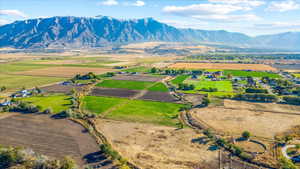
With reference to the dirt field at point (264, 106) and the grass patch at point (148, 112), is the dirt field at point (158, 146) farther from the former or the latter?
the dirt field at point (264, 106)

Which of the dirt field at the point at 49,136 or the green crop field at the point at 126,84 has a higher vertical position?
the green crop field at the point at 126,84

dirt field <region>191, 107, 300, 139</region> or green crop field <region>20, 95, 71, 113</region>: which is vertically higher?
green crop field <region>20, 95, 71, 113</region>

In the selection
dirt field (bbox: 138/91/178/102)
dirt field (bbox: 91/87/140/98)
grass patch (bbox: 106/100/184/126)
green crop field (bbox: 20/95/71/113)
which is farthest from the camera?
dirt field (bbox: 91/87/140/98)

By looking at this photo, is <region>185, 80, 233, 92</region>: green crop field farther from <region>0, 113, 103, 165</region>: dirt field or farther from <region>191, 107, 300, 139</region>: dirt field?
<region>0, 113, 103, 165</region>: dirt field

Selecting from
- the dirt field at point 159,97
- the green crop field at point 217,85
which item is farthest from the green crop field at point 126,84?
the green crop field at point 217,85

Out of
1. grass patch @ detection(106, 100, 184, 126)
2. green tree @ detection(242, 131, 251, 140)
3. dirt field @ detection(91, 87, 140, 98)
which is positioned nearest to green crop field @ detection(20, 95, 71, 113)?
dirt field @ detection(91, 87, 140, 98)

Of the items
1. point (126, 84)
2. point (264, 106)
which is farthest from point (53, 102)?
point (264, 106)

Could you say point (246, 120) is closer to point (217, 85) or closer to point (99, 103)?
point (217, 85)
